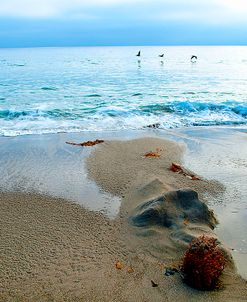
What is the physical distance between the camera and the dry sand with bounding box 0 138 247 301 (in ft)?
14.5

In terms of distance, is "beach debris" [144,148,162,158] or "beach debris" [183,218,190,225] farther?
"beach debris" [144,148,162,158]

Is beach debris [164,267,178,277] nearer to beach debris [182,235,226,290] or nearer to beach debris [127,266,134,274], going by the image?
beach debris [182,235,226,290]

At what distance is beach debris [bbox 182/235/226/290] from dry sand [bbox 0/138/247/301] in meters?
0.11

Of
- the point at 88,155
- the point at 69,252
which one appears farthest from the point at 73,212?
the point at 88,155

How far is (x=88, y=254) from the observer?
520 centimetres

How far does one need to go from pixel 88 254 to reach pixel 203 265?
1659mm

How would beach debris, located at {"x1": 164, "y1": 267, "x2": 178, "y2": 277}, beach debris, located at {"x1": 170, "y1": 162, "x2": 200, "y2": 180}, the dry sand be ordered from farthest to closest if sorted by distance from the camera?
1. beach debris, located at {"x1": 170, "y1": 162, "x2": 200, "y2": 180}
2. beach debris, located at {"x1": 164, "y1": 267, "x2": 178, "y2": 277}
3. the dry sand

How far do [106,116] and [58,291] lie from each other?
1323 centimetres

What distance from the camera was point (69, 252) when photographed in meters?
5.25

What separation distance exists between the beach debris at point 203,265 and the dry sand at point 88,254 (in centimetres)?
11

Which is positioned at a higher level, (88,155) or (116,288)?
(116,288)

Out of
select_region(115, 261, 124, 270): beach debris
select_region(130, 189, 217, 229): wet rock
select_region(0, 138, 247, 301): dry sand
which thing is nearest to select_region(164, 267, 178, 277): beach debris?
select_region(0, 138, 247, 301): dry sand

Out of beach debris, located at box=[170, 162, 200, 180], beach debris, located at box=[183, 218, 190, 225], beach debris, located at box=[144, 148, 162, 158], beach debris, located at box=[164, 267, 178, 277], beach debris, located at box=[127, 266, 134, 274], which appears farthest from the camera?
beach debris, located at box=[144, 148, 162, 158]

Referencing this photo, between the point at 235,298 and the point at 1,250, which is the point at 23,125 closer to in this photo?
the point at 1,250
